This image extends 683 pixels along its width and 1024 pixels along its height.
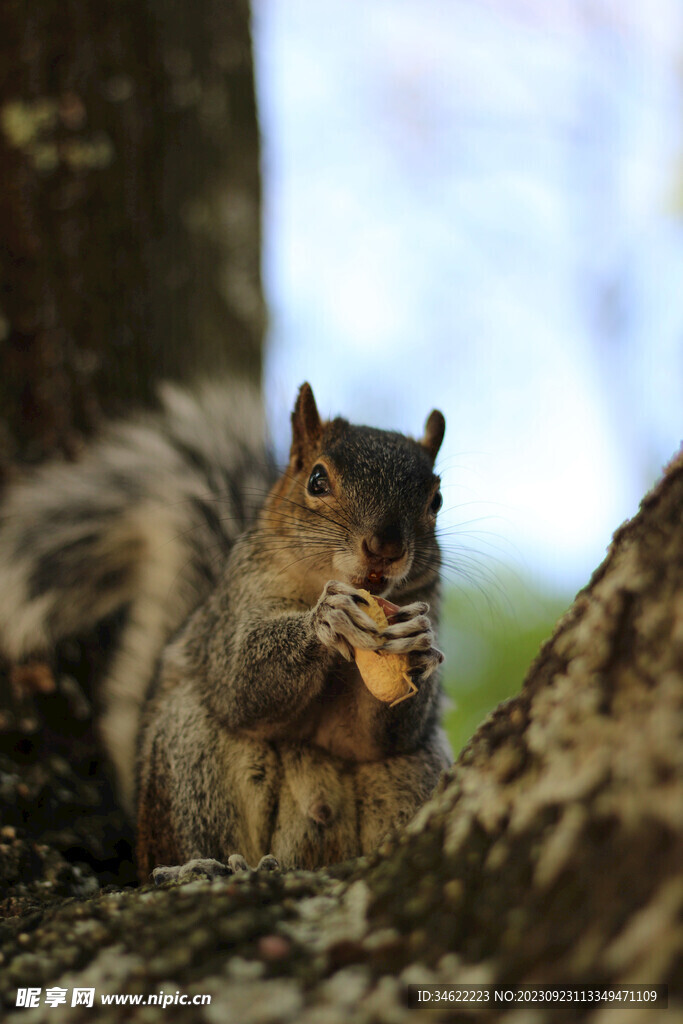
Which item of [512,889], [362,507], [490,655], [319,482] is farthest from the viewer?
[490,655]

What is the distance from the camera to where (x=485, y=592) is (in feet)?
6.31

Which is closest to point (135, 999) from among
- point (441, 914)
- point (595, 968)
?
point (441, 914)

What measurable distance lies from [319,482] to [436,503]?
0.83ft

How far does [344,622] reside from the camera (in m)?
1.47

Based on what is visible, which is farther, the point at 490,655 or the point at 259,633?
the point at 490,655

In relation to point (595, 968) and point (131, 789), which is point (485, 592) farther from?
point (595, 968)

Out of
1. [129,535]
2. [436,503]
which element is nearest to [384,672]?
[436,503]

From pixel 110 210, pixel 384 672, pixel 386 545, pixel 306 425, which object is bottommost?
pixel 384 672

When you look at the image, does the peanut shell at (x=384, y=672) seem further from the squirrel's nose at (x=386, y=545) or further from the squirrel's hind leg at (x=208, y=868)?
the squirrel's hind leg at (x=208, y=868)

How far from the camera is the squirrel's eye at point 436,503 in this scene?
1.81 m

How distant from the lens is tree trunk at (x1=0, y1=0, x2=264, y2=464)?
2318 millimetres

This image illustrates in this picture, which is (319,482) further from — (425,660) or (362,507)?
(425,660)

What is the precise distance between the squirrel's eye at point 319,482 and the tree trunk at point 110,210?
0.84 meters

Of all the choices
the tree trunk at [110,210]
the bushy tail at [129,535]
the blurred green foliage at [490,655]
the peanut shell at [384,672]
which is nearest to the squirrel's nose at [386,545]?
the peanut shell at [384,672]
